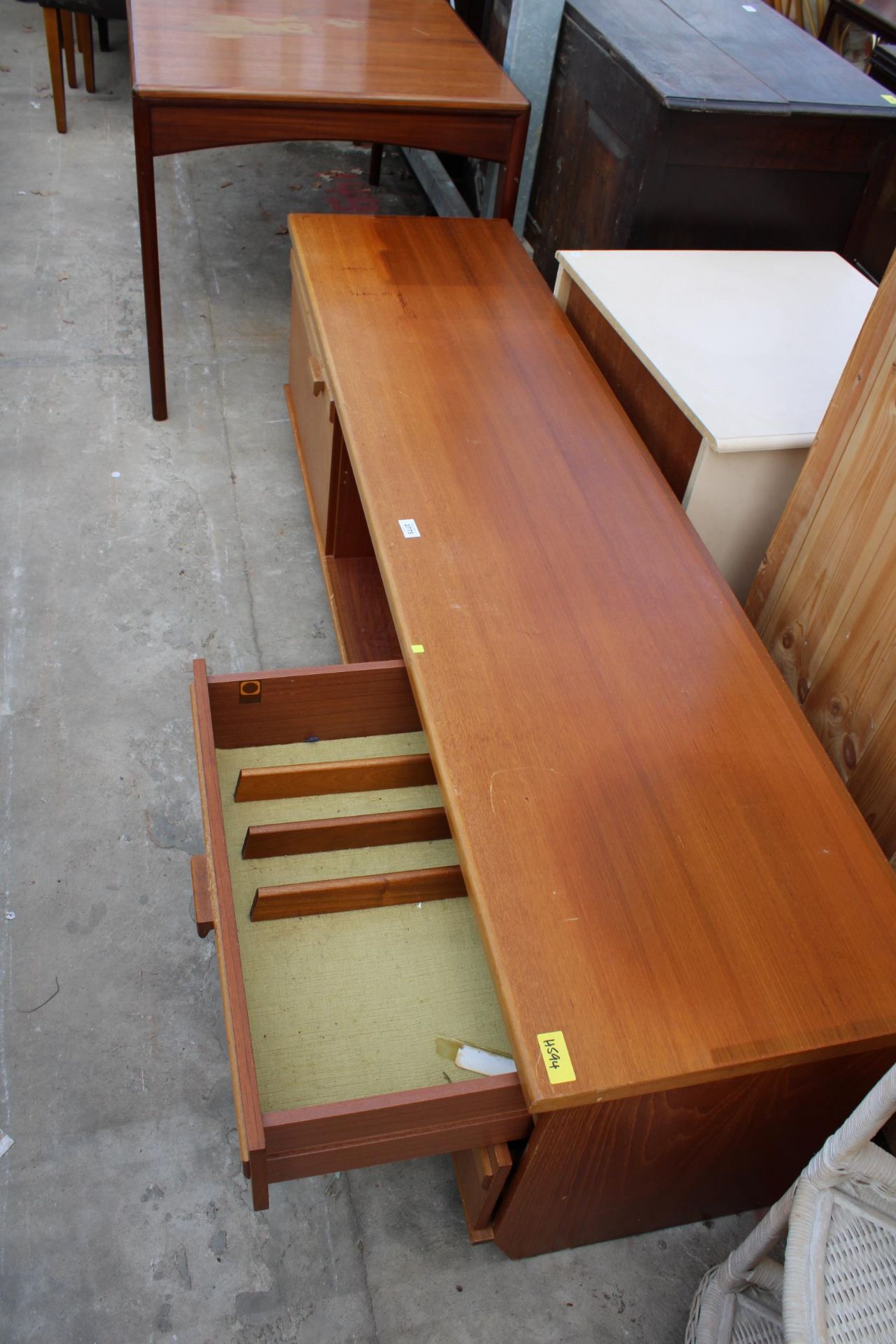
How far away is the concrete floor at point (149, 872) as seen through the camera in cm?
136

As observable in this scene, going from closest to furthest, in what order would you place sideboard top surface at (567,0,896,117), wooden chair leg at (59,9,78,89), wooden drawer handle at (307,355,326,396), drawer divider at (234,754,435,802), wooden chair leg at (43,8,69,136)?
drawer divider at (234,754,435,802)
wooden drawer handle at (307,355,326,396)
sideboard top surface at (567,0,896,117)
wooden chair leg at (43,8,69,136)
wooden chair leg at (59,9,78,89)

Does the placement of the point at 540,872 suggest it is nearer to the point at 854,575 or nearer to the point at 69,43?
the point at 854,575

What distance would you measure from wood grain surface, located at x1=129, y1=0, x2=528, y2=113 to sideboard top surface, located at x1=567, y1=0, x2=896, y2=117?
277mm

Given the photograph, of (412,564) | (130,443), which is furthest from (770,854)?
(130,443)

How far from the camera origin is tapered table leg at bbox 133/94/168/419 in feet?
7.15

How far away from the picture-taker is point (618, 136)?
229 centimetres

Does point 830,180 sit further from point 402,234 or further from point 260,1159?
point 260,1159

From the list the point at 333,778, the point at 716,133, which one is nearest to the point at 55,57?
the point at 716,133

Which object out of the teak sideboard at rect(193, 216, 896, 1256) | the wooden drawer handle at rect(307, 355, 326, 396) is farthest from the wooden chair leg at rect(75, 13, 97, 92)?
the teak sideboard at rect(193, 216, 896, 1256)

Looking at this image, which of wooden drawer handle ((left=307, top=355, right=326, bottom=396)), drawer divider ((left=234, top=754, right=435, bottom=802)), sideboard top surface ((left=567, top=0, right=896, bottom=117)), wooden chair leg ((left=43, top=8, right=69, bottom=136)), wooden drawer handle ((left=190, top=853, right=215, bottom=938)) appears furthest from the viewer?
wooden chair leg ((left=43, top=8, right=69, bottom=136))

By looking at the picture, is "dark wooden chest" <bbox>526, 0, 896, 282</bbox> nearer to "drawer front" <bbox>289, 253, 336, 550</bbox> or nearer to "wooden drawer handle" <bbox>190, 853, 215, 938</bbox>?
"drawer front" <bbox>289, 253, 336, 550</bbox>

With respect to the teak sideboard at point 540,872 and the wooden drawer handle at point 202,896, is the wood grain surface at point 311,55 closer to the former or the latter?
the teak sideboard at point 540,872

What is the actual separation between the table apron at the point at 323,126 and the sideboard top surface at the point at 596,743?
0.58 metres

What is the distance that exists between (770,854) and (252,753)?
71 centimetres
